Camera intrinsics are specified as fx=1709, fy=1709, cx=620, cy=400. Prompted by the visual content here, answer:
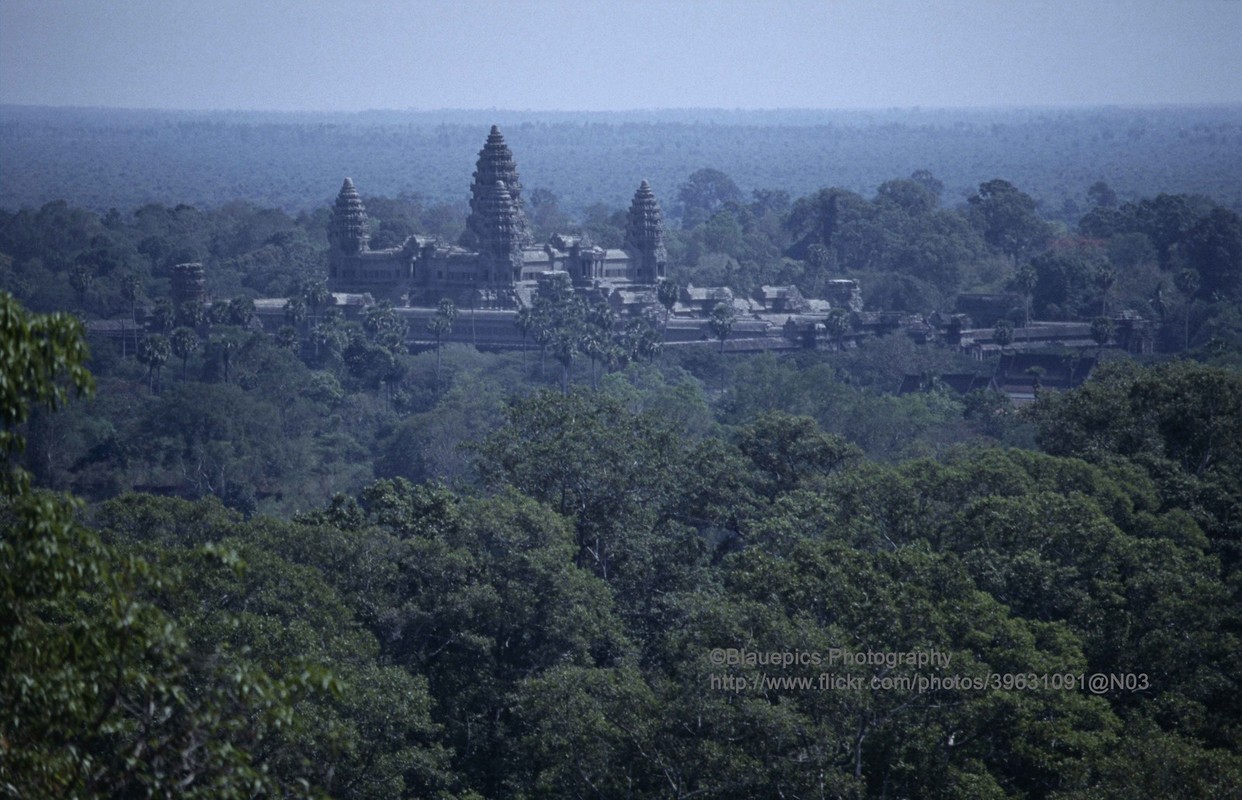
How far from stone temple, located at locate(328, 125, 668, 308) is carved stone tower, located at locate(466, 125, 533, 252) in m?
0.05

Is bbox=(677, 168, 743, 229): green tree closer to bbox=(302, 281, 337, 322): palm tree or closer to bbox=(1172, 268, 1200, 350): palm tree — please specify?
bbox=(1172, 268, 1200, 350): palm tree

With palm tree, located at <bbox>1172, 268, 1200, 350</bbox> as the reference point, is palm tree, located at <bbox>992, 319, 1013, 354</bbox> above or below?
below

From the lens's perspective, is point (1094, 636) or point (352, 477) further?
point (352, 477)

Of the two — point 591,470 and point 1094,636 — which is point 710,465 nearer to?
point 591,470

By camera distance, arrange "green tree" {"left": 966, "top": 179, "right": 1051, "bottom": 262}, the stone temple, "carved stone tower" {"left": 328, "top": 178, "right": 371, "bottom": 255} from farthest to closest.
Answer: "green tree" {"left": 966, "top": 179, "right": 1051, "bottom": 262} → "carved stone tower" {"left": 328, "top": 178, "right": 371, "bottom": 255} → the stone temple

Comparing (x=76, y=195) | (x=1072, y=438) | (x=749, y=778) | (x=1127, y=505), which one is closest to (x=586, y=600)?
(x=749, y=778)

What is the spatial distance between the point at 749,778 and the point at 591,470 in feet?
33.4

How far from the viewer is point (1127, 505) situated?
85.8 ft

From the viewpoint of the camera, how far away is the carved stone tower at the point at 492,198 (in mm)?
79000

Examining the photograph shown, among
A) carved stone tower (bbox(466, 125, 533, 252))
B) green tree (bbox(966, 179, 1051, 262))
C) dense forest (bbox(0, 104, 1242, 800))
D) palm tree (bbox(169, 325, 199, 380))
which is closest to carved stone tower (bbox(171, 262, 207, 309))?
carved stone tower (bbox(466, 125, 533, 252))

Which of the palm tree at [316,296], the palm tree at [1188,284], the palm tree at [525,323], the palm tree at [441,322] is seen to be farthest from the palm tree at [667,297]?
the palm tree at [1188,284]

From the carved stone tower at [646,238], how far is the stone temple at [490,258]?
1.9 inches

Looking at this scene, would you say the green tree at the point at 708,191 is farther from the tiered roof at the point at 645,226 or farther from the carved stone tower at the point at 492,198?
the carved stone tower at the point at 492,198

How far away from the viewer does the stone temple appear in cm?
7869
